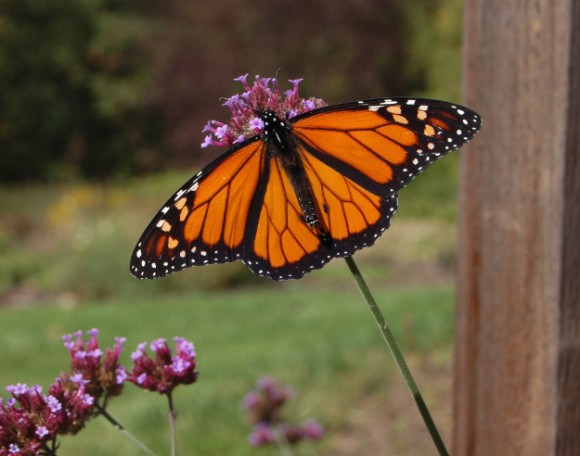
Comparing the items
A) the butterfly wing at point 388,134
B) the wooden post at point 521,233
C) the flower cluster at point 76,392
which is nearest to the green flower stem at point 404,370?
the butterfly wing at point 388,134

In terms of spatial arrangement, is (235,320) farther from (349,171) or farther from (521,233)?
(349,171)

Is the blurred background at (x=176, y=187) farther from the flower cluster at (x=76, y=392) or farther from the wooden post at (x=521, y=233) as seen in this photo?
the flower cluster at (x=76, y=392)

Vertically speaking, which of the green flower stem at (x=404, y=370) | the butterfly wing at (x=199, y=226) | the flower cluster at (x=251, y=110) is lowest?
the green flower stem at (x=404, y=370)

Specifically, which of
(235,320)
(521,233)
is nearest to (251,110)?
(521,233)

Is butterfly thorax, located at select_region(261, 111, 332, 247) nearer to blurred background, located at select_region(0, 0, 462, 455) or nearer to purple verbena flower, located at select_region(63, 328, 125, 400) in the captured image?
purple verbena flower, located at select_region(63, 328, 125, 400)

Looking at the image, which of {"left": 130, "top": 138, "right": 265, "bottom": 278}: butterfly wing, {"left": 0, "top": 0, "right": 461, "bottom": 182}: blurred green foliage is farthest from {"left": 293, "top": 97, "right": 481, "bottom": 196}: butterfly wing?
{"left": 0, "top": 0, "right": 461, "bottom": 182}: blurred green foliage

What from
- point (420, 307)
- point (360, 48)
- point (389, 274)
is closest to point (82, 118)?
point (360, 48)
